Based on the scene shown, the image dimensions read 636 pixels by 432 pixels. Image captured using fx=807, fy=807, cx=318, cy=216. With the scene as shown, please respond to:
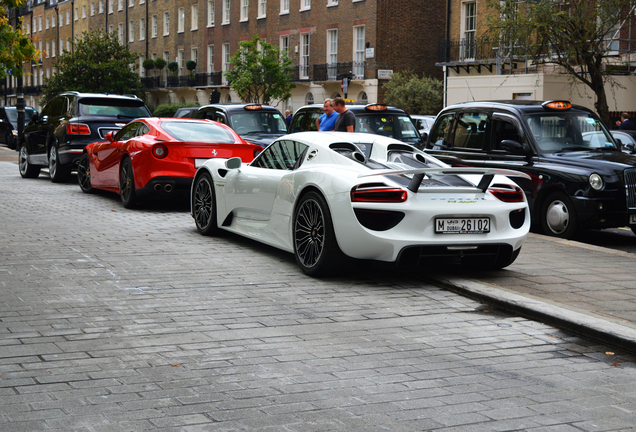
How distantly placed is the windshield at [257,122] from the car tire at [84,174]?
2991 mm

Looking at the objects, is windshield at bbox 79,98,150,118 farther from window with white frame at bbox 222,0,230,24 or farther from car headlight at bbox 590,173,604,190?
window with white frame at bbox 222,0,230,24

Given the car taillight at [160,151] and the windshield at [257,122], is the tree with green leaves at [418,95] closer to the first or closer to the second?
the windshield at [257,122]

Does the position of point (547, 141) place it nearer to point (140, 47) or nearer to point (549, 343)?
point (549, 343)

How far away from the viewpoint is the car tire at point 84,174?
15172 mm

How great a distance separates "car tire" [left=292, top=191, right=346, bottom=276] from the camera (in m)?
7.07

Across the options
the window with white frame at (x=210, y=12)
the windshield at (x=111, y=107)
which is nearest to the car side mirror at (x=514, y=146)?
the windshield at (x=111, y=107)

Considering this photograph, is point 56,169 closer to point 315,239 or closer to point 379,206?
point 315,239

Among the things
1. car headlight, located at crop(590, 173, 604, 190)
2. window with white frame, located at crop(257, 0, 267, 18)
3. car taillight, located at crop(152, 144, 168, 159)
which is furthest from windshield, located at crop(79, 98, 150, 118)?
window with white frame, located at crop(257, 0, 267, 18)

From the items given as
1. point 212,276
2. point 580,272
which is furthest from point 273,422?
point 580,272

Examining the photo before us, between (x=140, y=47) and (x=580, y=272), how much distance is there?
215 feet

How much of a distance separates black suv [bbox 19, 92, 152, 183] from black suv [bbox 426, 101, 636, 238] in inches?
288

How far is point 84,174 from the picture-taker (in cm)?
1530

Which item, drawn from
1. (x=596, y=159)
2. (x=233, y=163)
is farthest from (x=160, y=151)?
(x=596, y=159)

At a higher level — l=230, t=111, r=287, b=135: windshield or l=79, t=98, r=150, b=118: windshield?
l=79, t=98, r=150, b=118: windshield
